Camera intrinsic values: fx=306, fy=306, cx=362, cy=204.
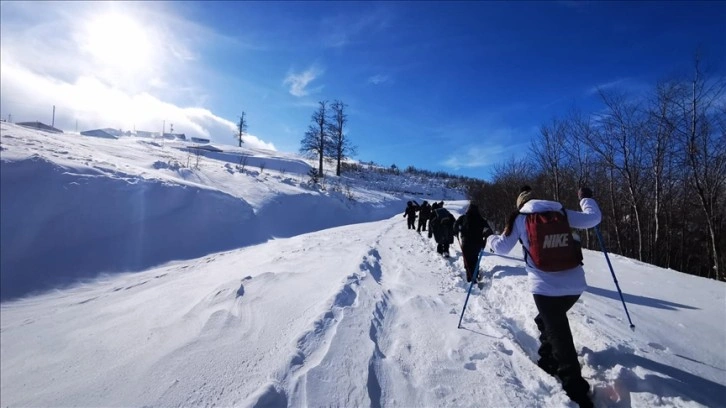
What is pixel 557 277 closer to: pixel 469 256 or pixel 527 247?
pixel 527 247

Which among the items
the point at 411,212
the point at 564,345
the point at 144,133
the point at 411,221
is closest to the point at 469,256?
the point at 564,345

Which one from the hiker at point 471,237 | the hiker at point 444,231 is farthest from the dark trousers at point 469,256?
the hiker at point 444,231

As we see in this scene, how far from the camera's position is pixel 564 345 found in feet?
9.09

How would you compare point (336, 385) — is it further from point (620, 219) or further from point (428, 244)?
point (620, 219)

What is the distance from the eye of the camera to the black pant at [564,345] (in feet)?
8.80

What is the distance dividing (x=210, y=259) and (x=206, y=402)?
6164mm

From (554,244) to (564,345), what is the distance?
91 cm

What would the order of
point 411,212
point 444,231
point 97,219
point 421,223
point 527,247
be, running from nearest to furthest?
1. point 527,247
2. point 97,219
3. point 444,231
4. point 421,223
5. point 411,212

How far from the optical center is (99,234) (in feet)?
24.3

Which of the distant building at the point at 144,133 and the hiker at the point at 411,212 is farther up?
the distant building at the point at 144,133

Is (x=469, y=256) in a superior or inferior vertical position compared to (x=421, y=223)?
inferior

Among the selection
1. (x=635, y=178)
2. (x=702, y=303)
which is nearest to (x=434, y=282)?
(x=702, y=303)

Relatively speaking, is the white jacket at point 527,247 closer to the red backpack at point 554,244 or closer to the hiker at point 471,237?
the red backpack at point 554,244

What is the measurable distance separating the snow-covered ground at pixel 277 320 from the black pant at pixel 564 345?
136 millimetres
